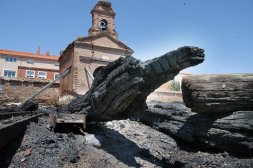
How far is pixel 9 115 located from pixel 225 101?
5344 mm

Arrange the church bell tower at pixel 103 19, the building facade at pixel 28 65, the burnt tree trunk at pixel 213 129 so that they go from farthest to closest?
1. the building facade at pixel 28 65
2. the church bell tower at pixel 103 19
3. the burnt tree trunk at pixel 213 129

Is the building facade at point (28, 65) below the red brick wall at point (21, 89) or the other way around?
the other way around

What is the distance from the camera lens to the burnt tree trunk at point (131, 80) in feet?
17.8

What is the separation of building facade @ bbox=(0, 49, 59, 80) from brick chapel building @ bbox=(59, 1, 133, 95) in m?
17.7

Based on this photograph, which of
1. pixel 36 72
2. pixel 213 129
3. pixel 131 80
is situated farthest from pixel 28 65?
pixel 131 80

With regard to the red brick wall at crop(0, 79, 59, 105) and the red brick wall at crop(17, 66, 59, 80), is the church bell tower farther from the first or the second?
the red brick wall at crop(17, 66, 59, 80)

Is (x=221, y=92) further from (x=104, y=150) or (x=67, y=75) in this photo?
(x=67, y=75)

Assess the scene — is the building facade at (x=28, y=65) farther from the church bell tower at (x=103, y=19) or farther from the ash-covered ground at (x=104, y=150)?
the ash-covered ground at (x=104, y=150)

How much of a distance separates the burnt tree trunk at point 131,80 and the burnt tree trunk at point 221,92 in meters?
1.27

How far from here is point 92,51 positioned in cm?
2542

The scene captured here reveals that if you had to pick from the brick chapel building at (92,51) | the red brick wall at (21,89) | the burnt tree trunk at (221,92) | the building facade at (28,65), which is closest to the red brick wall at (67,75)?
the brick chapel building at (92,51)

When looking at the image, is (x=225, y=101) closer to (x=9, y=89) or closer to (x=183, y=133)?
(x=183, y=133)

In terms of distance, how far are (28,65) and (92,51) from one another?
2640cm

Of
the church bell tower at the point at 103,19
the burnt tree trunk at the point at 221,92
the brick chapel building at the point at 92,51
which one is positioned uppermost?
the church bell tower at the point at 103,19
